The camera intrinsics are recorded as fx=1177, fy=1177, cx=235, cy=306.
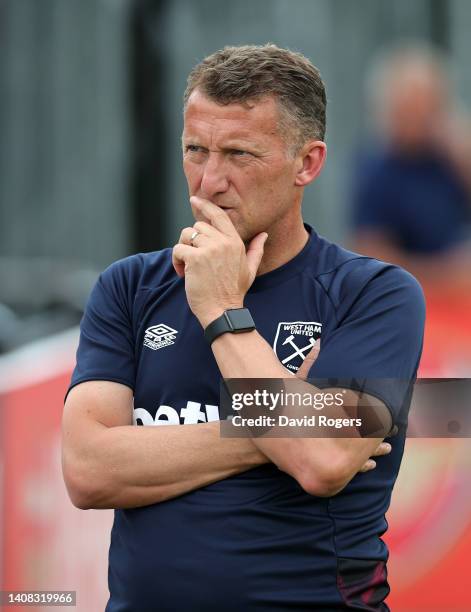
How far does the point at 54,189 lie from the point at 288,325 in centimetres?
700

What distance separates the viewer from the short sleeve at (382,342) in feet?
10.1

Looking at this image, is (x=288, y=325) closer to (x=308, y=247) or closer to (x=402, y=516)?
(x=308, y=247)

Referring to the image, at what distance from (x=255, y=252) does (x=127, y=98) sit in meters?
6.22

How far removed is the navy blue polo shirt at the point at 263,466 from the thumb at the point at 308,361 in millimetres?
25

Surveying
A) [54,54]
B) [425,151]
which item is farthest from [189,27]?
[425,151]

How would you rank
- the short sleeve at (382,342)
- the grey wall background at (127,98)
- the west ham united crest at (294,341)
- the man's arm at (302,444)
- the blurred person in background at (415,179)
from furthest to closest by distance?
the grey wall background at (127,98) → the blurred person in background at (415,179) → the west ham united crest at (294,341) → the short sleeve at (382,342) → the man's arm at (302,444)

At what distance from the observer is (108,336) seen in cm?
334

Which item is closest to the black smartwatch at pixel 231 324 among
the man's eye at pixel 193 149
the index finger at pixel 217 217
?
the index finger at pixel 217 217

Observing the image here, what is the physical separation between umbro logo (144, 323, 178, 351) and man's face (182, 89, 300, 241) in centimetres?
34

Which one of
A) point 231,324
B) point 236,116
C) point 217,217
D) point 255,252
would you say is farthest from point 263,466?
point 236,116

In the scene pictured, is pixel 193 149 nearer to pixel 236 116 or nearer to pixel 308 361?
pixel 236 116

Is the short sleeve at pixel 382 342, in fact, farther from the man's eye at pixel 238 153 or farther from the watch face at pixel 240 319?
the man's eye at pixel 238 153

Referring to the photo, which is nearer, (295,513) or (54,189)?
(295,513)

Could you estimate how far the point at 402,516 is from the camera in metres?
5.12
